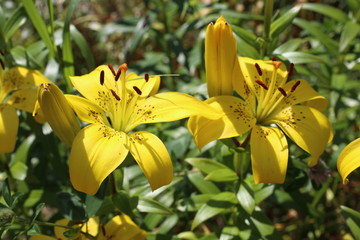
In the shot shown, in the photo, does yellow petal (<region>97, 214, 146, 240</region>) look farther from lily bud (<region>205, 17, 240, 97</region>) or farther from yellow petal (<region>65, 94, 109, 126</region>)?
lily bud (<region>205, 17, 240, 97</region>)

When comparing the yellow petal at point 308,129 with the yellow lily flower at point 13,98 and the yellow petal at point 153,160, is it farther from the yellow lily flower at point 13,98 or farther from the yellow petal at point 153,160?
the yellow lily flower at point 13,98

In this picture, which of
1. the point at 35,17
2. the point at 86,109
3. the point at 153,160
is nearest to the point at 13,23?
the point at 35,17

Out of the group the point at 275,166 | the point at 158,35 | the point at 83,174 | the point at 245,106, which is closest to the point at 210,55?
the point at 245,106

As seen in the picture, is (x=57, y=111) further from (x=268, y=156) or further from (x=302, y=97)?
(x=302, y=97)

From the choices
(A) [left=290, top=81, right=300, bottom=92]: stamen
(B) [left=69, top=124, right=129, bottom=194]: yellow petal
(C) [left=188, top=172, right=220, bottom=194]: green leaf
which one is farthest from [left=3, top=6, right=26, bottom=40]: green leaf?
(A) [left=290, top=81, right=300, bottom=92]: stamen

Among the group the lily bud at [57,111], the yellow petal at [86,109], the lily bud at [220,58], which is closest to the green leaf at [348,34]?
the lily bud at [220,58]

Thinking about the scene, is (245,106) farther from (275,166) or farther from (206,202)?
(206,202)
